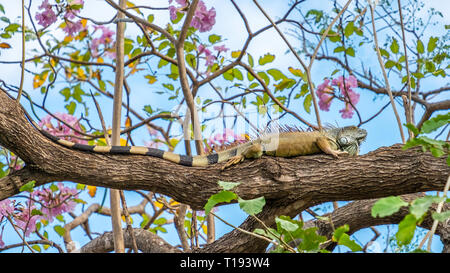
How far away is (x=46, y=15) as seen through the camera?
177 inches

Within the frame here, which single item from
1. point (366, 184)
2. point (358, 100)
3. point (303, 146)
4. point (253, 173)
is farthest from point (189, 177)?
point (358, 100)

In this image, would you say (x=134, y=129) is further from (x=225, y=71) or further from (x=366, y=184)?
(x=366, y=184)

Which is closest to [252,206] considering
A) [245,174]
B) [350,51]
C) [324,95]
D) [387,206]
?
[387,206]

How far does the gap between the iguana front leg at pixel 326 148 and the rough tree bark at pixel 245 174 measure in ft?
0.16

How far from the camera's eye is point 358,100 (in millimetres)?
4758

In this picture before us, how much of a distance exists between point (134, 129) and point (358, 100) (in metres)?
1.90

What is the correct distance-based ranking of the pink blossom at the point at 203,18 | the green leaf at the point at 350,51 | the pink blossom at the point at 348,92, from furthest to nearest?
the green leaf at the point at 350,51
the pink blossom at the point at 348,92
the pink blossom at the point at 203,18

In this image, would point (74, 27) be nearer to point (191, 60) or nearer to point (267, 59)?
point (191, 60)

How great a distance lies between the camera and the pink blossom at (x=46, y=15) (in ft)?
14.7

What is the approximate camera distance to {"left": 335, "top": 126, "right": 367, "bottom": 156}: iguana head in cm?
362

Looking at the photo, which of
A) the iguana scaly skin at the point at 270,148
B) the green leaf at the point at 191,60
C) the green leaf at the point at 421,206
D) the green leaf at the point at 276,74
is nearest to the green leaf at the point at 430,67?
the iguana scaly skin at the point at 270,148

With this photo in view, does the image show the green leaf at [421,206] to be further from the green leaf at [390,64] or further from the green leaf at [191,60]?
the green leaf at [191,60]

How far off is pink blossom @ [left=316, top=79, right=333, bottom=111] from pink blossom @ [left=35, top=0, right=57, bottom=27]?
2.25 meters

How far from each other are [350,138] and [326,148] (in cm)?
38
